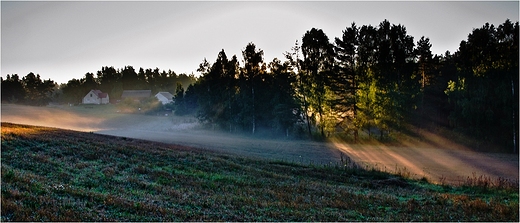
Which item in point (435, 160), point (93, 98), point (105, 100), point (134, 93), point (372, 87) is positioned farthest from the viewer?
point (134, 93)

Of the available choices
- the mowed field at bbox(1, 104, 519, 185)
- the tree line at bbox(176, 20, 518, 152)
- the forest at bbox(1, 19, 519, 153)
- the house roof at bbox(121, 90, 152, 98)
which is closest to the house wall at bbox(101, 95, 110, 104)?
the house roof at bbox(121, 90, 152, 98)

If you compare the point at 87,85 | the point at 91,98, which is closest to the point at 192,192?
the point at 91,98

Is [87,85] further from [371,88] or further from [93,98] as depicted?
[371,88]

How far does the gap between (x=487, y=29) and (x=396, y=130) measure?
1340cm

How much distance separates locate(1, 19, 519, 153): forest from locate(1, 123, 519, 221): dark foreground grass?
20387 mm

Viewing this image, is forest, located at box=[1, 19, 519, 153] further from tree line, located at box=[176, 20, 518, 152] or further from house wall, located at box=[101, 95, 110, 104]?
house wall, located at box=[101, 95, 110, 104]

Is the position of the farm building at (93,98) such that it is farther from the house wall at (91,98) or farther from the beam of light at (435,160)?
the beam of light at (435,160)

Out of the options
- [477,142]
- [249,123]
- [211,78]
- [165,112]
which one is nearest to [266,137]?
[249,123]

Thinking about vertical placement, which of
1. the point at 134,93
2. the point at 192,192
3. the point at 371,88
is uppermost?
the point at 134,93

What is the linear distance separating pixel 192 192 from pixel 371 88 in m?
32.6

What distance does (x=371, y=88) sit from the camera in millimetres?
41500

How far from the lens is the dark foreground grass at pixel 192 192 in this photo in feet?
31.8

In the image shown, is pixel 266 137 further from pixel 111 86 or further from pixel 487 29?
pixel 111 86

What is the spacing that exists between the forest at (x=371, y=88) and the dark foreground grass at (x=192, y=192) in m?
20.4
